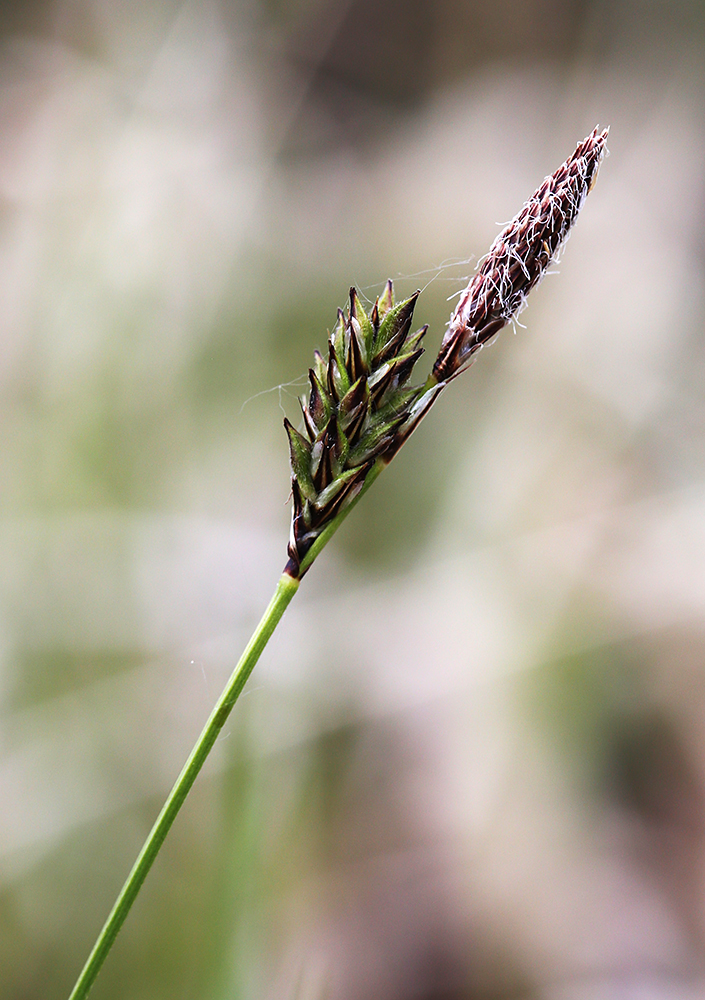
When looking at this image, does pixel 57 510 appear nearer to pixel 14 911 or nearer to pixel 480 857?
pixel 14 911

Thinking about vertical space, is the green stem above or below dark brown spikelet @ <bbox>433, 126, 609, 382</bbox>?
below

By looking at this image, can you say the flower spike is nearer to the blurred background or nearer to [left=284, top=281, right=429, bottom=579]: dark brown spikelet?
[left=284, top=281, right=429, bottom=579]: dark brown spikelet

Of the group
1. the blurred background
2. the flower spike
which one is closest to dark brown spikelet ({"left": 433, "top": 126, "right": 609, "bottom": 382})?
the flower spike

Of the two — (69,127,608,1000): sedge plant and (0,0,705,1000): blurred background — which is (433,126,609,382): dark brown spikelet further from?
(0,0,705,1000): blurred background

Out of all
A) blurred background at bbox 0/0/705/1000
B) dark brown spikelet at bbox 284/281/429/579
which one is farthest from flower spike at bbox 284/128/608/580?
blurred background at bbox 0/0/705/1000

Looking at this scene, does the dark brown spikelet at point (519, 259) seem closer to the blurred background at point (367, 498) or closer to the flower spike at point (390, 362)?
the flower spike at point (390, 362)

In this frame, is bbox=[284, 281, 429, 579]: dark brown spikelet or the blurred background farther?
the blurred background

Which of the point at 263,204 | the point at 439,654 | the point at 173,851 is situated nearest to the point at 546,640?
the point at 439,654

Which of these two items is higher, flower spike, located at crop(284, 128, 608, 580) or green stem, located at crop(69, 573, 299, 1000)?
flower spike, located at crop(284, 128, 608, 580)

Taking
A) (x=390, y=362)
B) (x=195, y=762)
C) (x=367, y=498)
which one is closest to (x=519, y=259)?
(x=390, y=362)
